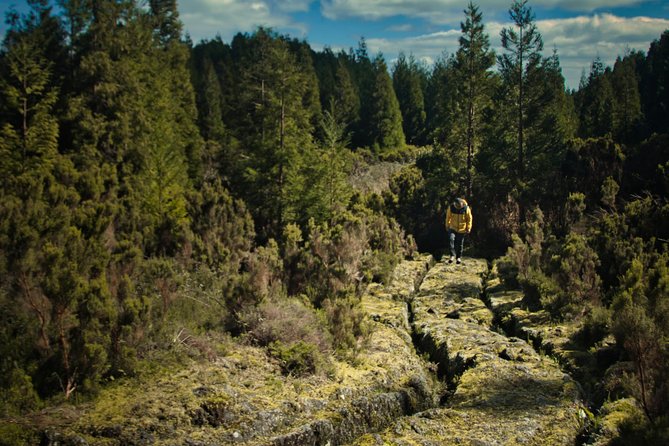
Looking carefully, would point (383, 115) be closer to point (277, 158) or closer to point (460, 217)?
point (277, 158)

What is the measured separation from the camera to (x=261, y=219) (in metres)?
15.2

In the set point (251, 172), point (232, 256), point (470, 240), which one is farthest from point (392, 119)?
point (232, 256)

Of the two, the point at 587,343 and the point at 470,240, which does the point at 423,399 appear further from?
the point at 470,240

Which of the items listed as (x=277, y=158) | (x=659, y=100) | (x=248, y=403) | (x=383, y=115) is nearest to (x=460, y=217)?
(x=277, y=158)

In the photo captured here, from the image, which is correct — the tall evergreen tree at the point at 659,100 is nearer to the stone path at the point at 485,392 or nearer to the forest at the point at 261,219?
the forest at the point at 261,219

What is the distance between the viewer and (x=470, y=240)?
1761 cm

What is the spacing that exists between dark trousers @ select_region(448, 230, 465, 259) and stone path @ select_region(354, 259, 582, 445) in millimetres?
4017

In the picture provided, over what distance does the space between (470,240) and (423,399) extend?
1172 centimetres

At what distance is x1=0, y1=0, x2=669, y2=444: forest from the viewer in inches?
222

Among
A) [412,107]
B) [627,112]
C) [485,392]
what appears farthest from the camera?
[412,107]

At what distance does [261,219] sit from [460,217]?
6.16m

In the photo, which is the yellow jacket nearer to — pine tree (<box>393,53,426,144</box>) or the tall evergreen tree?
the tall evergreen tree

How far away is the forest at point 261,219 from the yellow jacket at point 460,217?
5.53ft

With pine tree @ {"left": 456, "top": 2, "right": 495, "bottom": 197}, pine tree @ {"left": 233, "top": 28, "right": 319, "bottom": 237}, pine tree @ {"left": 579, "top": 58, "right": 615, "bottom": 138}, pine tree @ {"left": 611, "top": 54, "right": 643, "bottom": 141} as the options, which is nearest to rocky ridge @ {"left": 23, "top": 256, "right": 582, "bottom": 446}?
pine tree @ {"left": 233, "top": 28, "right": 319, "bottom": 237}
